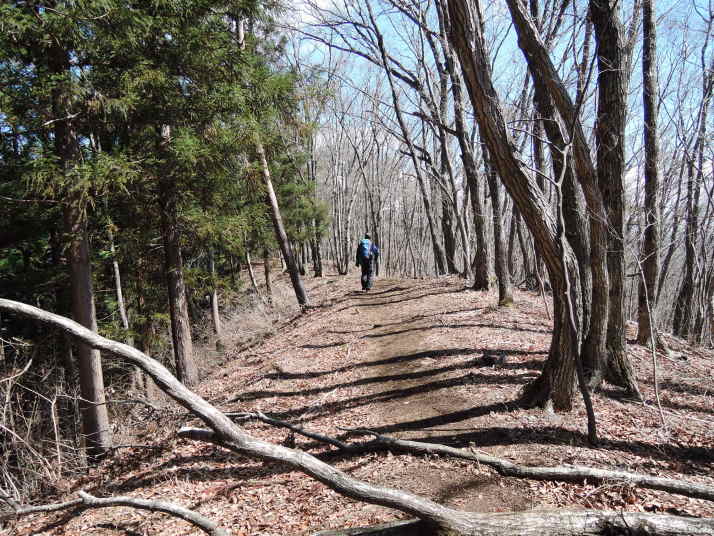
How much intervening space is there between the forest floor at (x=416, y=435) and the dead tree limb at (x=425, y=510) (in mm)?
421

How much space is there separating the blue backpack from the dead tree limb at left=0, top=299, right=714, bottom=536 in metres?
11.0

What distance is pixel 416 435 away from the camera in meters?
4.59

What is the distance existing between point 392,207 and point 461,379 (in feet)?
110

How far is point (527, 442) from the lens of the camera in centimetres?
407

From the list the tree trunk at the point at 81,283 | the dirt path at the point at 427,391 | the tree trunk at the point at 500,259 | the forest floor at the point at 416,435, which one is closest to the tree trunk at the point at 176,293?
the forest floor at the point at 416,435

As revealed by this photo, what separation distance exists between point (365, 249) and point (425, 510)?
11.4 meters

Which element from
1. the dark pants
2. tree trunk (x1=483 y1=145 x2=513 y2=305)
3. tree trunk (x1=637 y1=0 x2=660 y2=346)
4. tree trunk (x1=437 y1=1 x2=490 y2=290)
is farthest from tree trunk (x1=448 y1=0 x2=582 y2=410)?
the dark pants

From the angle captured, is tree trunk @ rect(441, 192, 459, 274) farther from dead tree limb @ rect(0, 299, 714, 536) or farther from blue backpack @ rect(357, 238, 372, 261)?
dead tree limb @ rect(0, 299, 714, 536)

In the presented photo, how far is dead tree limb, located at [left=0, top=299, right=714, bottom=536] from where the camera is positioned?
254 cm

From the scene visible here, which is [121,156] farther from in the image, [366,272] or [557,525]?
[366,272]

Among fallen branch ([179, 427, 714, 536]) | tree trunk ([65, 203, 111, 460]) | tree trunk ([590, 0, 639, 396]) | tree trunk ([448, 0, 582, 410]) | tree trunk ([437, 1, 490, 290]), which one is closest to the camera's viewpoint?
fallen branch ([179, 427, 714, 536])

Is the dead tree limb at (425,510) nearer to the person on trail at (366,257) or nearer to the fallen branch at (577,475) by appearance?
the fallen branch at (577,475)

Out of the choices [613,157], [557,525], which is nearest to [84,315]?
[557,525]

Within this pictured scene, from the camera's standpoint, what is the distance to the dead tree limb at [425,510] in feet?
8.34
